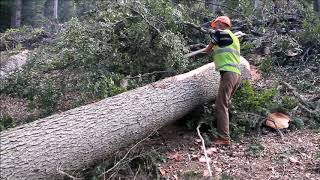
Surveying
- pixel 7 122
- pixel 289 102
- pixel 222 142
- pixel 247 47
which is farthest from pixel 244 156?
pixel 7 122

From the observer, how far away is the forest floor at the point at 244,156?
386cm

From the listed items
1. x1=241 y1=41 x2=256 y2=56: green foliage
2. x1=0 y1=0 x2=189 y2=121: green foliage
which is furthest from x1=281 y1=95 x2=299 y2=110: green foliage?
x1=241 y1=41 x2=256 y2=56: green foliage

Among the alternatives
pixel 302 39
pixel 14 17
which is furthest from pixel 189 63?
pixel 14 17

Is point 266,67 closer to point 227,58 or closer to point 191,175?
point 227,58

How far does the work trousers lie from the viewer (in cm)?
452

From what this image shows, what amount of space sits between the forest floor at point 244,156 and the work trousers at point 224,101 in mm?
214

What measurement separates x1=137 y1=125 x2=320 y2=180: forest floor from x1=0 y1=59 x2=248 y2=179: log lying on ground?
367mm

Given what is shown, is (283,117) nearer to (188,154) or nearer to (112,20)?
(188,154)

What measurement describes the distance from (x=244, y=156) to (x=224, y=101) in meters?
0.71

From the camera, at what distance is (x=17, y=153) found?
115 inches

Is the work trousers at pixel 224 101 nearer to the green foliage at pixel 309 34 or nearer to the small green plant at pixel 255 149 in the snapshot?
the small green plant at pixel 255 149

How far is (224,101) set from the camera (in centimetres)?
456

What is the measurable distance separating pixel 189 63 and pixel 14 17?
1588 centimetres

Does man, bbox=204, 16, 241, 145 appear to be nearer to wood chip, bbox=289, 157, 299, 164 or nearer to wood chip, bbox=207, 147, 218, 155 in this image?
wood chip, bbox=207, 147, 218, 155
